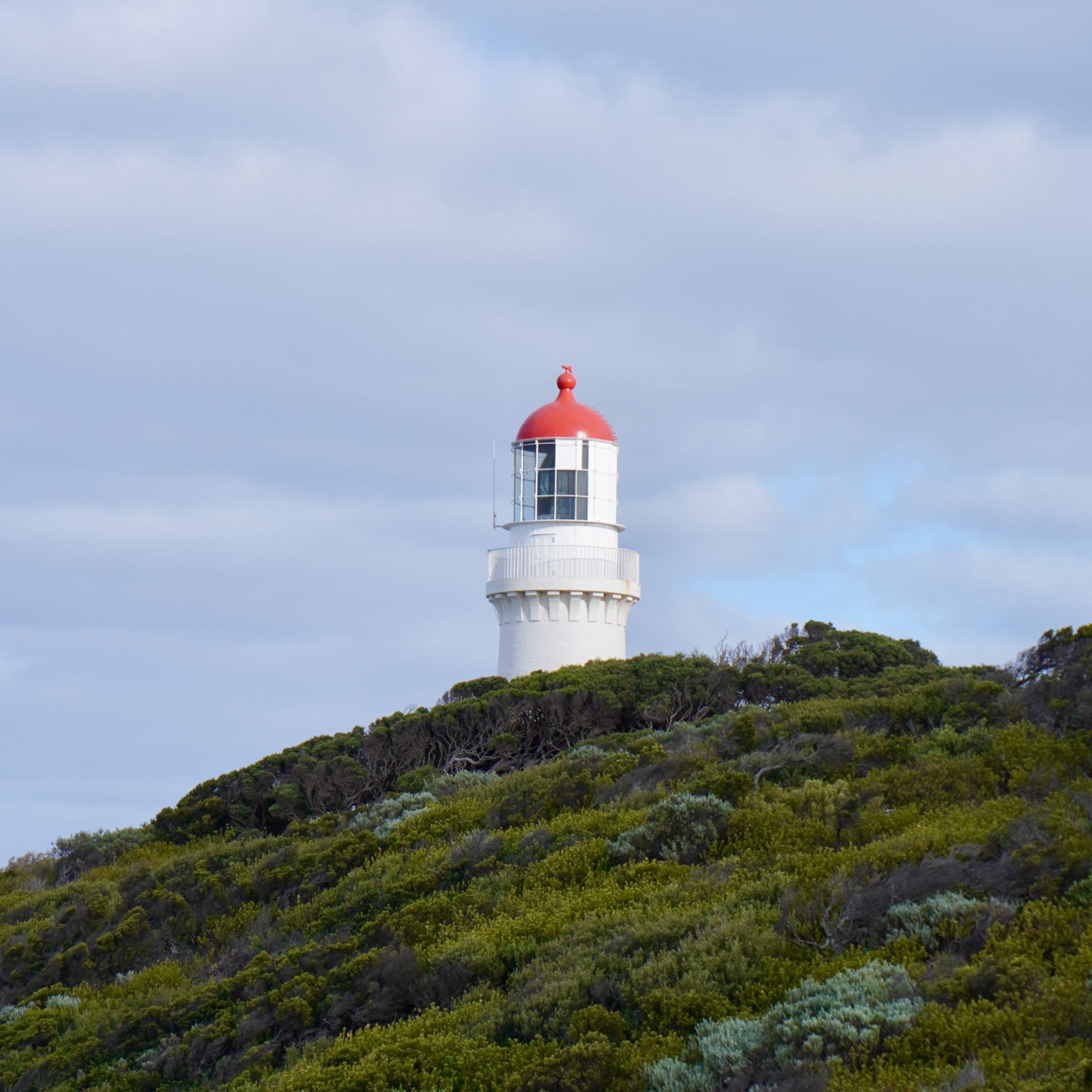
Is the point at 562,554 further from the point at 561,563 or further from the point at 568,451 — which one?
the point at 568,451

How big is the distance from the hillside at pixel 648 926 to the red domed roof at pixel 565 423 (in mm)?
7976

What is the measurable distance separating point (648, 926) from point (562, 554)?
16278 mm

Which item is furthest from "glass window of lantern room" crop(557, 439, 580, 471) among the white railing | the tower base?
the tower base

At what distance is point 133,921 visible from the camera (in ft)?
50.7

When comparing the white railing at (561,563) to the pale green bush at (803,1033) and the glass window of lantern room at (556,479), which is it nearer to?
the glass window of lantern room at (556,479)

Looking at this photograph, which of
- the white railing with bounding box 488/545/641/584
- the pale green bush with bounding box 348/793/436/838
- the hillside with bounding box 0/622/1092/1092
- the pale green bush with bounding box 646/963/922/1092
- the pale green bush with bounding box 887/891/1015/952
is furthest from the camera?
the white railing with bounding box 488/545/641/584

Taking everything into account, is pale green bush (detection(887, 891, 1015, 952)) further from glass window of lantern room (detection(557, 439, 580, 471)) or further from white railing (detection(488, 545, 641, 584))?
glass window of lantern room (detection(557, 439, 580, 471))

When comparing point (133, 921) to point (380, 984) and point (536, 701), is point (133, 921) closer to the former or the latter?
point (380, 984)

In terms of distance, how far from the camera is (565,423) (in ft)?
86.7

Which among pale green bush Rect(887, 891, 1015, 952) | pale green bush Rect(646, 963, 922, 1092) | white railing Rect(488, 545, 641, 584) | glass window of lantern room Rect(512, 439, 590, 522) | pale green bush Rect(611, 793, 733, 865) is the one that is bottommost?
pale green bush Rect(646, 963, 922, 1092)

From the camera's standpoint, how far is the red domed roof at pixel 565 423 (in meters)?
26.4

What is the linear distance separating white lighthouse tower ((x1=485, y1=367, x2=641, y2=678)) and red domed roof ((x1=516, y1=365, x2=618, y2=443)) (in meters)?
0.02

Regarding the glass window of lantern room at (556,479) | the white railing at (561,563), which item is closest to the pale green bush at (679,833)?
the white railing at (561,563)

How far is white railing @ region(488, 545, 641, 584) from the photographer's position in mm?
26047
